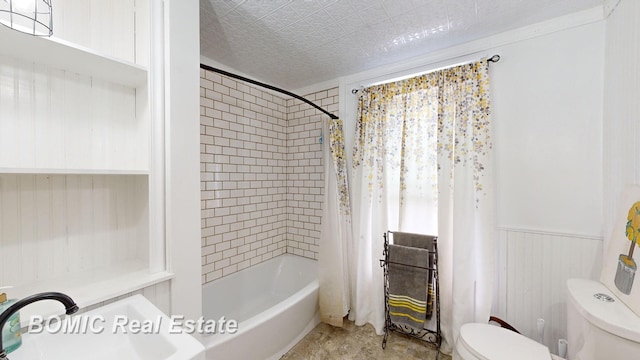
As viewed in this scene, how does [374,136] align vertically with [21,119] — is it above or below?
above

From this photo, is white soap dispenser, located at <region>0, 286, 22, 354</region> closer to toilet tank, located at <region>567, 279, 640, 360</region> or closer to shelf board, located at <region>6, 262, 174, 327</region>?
shelf board, located at <region>6, 262, 174, 327</region>

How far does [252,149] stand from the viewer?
257 centimetres

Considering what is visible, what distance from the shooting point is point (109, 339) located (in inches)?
33.5

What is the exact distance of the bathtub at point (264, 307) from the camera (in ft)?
5.14

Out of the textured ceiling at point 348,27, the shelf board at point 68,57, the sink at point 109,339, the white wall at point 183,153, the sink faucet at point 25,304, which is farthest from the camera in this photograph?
the textured ceiling at point 348,27

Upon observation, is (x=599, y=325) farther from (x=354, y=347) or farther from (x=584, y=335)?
(x=354, y=347)

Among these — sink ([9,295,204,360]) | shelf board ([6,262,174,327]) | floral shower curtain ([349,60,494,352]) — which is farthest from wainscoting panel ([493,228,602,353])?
shelf board ([6,262,174,327])

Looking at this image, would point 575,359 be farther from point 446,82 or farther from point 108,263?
point 108,263

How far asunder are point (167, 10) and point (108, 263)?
50.7 inches

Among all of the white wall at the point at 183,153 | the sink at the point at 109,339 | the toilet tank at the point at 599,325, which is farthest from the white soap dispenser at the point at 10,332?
the toilet tank at the point at 599,325

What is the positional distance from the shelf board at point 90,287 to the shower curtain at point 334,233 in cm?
137

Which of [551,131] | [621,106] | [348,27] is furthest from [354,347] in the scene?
[348,27]

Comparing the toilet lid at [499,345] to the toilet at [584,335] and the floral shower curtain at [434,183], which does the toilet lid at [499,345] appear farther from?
the floral shower curtain at [434,183]

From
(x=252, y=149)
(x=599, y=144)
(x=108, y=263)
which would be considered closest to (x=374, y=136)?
(x=252, y=149)
